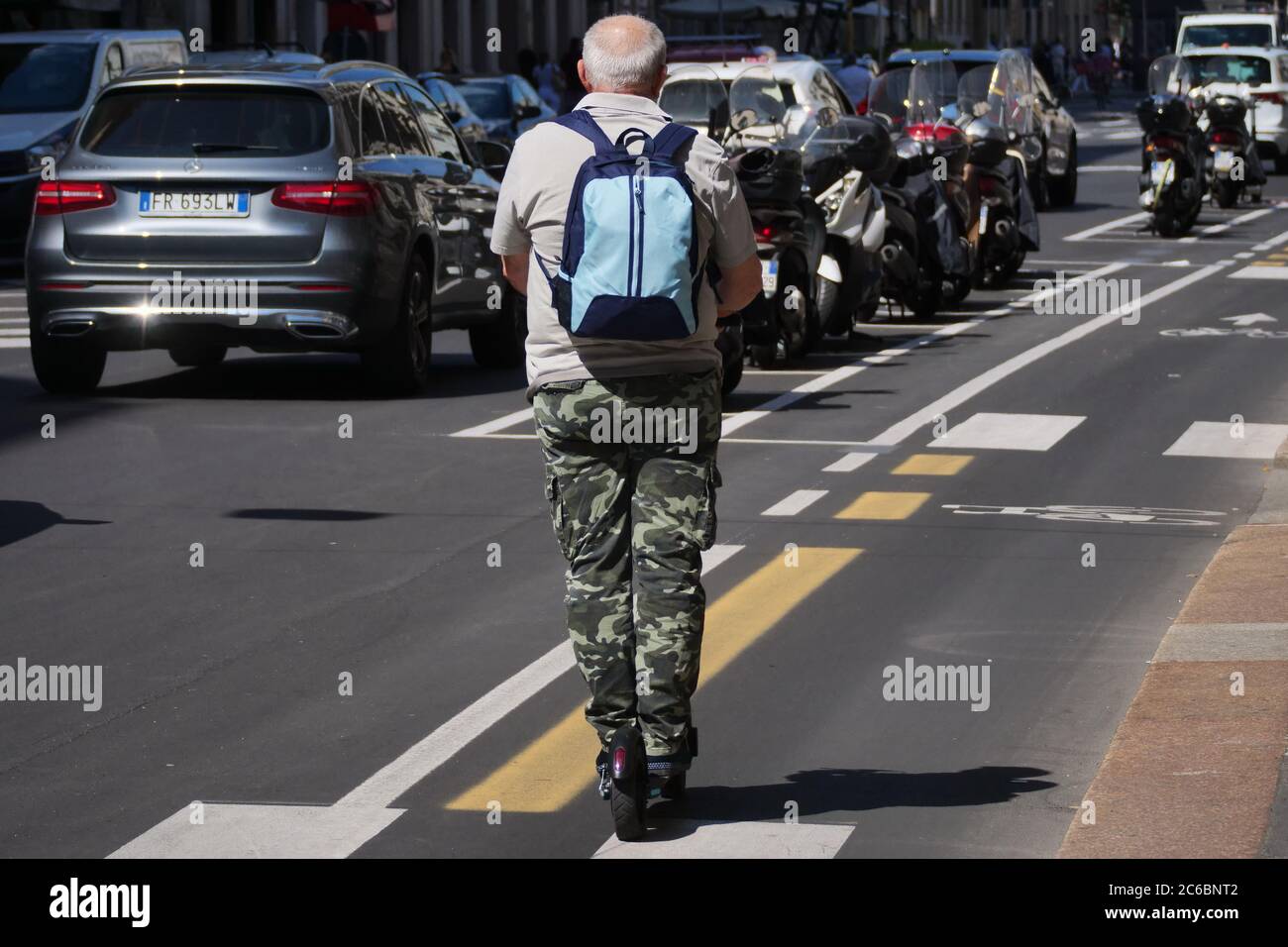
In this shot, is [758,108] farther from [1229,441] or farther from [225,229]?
[1229,441]

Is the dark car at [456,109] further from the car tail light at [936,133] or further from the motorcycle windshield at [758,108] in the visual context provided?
the motorcycle windshield at [758,108]

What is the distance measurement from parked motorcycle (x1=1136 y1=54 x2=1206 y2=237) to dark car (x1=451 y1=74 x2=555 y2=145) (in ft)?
33.8

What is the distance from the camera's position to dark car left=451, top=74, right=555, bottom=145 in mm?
36375

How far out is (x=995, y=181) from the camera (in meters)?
21.6

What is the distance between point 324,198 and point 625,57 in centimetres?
804

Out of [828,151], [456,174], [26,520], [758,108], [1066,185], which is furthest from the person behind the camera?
[1066,185]

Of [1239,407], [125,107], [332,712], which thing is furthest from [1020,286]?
[332,712]

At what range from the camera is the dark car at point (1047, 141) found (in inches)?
1310

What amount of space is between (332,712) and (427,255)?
7.97 meters

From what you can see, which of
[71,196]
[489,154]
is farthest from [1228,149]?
[71,196]

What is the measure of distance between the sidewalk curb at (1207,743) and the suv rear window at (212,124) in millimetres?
6572

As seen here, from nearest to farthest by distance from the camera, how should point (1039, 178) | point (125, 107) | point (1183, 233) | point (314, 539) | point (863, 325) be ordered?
1. point (314, 539)
2. point (125, 107)
3. point (863, 325)
4. point (1183, 233)
5. point (1039, 178)

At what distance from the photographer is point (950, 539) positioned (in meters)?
9.84
